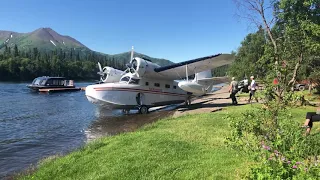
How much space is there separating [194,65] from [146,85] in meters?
3.93

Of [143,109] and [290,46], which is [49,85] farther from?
[290,46]

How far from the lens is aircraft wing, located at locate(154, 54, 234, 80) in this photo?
2042cm

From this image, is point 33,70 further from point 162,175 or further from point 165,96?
point 162,175

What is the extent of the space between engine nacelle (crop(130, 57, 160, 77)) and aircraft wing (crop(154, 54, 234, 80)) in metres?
0.45

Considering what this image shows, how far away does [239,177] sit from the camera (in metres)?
5.23

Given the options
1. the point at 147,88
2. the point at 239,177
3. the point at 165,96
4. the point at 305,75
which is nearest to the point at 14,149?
the point at 239,177

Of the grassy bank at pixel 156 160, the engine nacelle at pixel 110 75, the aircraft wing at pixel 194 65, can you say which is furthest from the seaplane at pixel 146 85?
the grassy bank at pixel 156 160

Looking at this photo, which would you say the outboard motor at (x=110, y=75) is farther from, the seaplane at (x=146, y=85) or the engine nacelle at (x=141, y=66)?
the engine nacelle at (x=141, y=66)

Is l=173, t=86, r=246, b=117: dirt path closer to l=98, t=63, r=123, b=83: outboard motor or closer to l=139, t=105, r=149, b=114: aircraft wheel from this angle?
l=139, t=105, r=149, b=114: aircraft wheel

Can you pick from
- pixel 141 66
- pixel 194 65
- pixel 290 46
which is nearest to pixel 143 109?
A: pixel 141 66

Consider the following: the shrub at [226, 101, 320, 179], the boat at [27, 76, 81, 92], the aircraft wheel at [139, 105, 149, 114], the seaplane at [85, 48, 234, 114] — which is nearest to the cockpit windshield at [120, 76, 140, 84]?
the seaplane at [85, 48, 234, 114]

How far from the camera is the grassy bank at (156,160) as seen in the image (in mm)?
5809

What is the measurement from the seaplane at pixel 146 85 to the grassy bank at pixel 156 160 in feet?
35.2

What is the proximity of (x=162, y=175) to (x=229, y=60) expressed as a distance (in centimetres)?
1668
